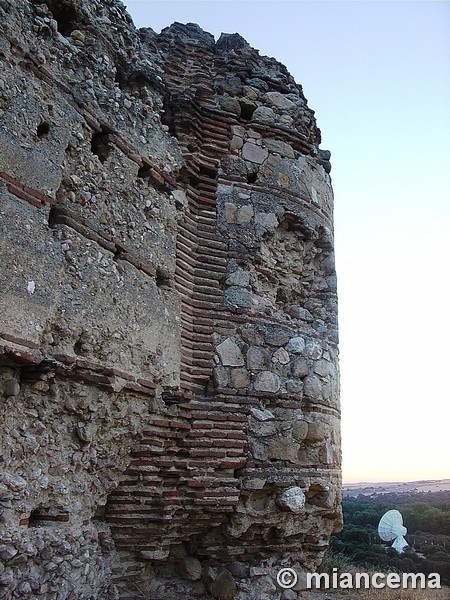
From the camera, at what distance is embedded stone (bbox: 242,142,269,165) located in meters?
6.64

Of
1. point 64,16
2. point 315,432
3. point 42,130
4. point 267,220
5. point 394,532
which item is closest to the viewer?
point 42,130

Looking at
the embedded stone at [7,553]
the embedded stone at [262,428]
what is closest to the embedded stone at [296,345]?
the embedded stone at [262,428]

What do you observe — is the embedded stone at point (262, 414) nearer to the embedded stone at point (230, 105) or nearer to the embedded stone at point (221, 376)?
the embedded stone at point (221, 376)

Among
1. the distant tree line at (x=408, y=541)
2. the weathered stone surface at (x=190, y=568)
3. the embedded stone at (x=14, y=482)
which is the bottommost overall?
the distant tree line at (x=408, y=541)

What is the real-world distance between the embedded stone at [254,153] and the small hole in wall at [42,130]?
2.63 metres

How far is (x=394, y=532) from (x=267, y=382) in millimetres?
9203

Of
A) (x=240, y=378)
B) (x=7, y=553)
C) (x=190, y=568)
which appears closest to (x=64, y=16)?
(x=240, y=378)

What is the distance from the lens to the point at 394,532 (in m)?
13.2

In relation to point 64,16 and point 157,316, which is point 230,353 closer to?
point 157,316

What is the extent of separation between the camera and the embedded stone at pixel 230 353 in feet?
18.8

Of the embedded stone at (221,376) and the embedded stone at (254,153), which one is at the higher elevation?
the embedded stone at (254,153)

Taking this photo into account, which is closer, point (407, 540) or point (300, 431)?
point (300, 431)

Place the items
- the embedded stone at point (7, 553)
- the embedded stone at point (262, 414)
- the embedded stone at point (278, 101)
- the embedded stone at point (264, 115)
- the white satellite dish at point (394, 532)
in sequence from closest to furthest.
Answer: the embedded stone at point (7, 553) → the embedded stone at point (262, 414) → the embedded stone at point (264, 115) → the embedded stone at point (278, 101) → the white satellite dish at point (394, 532)

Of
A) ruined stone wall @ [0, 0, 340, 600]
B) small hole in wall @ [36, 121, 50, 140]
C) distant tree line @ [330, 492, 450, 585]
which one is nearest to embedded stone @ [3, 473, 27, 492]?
ruined stone wall @ [0, 0, 340, 600]
